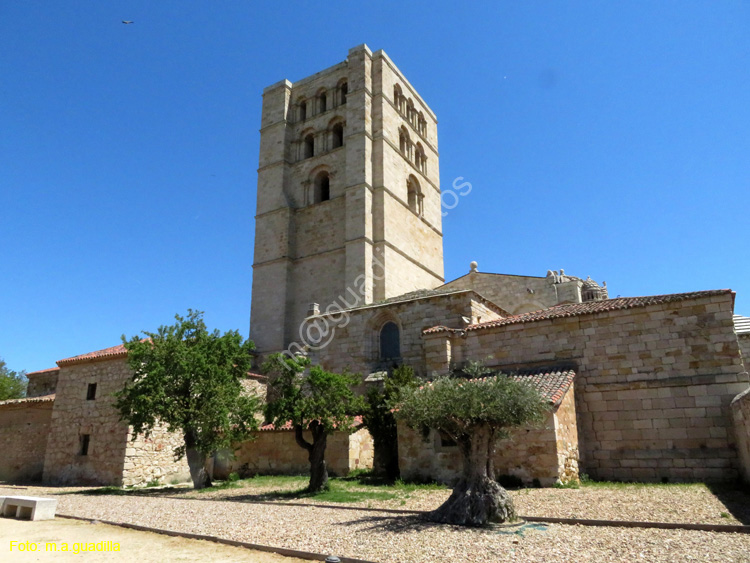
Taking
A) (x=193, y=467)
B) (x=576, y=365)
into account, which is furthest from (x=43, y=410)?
(x=576, y=365)

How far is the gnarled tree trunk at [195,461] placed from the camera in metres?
14.9

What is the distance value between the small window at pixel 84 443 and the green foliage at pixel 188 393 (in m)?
4.00

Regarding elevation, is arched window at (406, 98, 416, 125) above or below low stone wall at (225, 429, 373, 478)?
above

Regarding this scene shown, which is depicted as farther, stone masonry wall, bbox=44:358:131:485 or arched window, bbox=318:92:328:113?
arched window, bbox=318:92:328:113

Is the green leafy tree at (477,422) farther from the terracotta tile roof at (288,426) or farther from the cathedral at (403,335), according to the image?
the terracotta tile roof at (288,426)

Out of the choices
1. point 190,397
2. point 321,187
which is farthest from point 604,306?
point 321,187

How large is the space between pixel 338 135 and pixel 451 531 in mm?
26011

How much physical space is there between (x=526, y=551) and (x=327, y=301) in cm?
1976

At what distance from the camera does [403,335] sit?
18656 millimetres

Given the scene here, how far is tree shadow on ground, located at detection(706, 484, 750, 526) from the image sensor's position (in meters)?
7.72

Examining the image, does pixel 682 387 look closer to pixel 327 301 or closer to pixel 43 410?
pixel 327 301

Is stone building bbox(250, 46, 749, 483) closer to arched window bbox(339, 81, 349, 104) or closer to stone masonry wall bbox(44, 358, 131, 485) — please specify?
arched window bbox(339, 81, 349, 104)

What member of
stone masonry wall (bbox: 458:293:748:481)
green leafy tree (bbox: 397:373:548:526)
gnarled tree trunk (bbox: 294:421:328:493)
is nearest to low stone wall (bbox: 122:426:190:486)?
gnarled tree trunk (bbox: 294:421:328:493)

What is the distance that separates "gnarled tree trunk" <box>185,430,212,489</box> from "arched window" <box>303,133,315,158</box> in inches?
780
